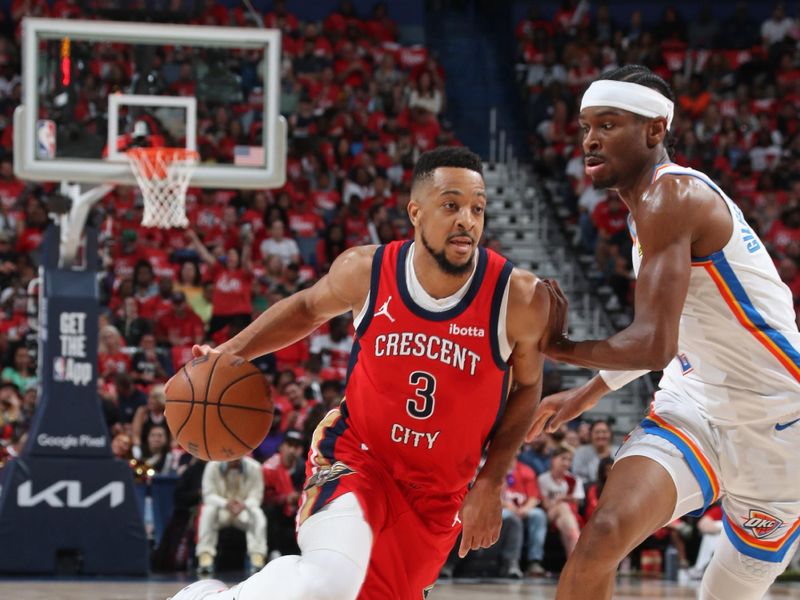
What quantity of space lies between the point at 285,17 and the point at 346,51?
3.54 ft

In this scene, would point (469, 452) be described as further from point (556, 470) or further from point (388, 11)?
point (388, 11)

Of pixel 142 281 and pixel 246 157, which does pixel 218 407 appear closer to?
pixel 246 157

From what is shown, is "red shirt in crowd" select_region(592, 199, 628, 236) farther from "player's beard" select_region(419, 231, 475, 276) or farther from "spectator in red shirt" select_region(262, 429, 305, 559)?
"player's beard" select_region(419, 231, 475, 276)

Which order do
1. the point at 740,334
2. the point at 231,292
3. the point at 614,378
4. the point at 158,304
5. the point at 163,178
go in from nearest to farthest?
the point at 740,334, the point at 614,378, the point at 163,178, the point at 158,304, the point at 231,292

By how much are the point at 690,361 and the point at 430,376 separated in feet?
3.12

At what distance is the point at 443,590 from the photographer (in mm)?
9273

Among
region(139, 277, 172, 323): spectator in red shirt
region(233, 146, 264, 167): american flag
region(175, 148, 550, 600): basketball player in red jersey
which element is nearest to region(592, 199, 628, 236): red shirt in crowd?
region(139, 277, 172, 323): spectator in red shirt

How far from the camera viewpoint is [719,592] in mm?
4680

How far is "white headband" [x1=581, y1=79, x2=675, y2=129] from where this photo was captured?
451 centimetres

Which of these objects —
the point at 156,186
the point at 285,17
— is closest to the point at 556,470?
the point at 156,186

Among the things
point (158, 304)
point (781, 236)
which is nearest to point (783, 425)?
point (158, 304)

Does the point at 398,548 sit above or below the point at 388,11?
below

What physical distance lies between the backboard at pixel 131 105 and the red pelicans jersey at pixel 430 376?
16.9 ft

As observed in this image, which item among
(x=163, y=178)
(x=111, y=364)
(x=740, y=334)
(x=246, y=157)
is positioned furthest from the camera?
(x=111, y=364)
